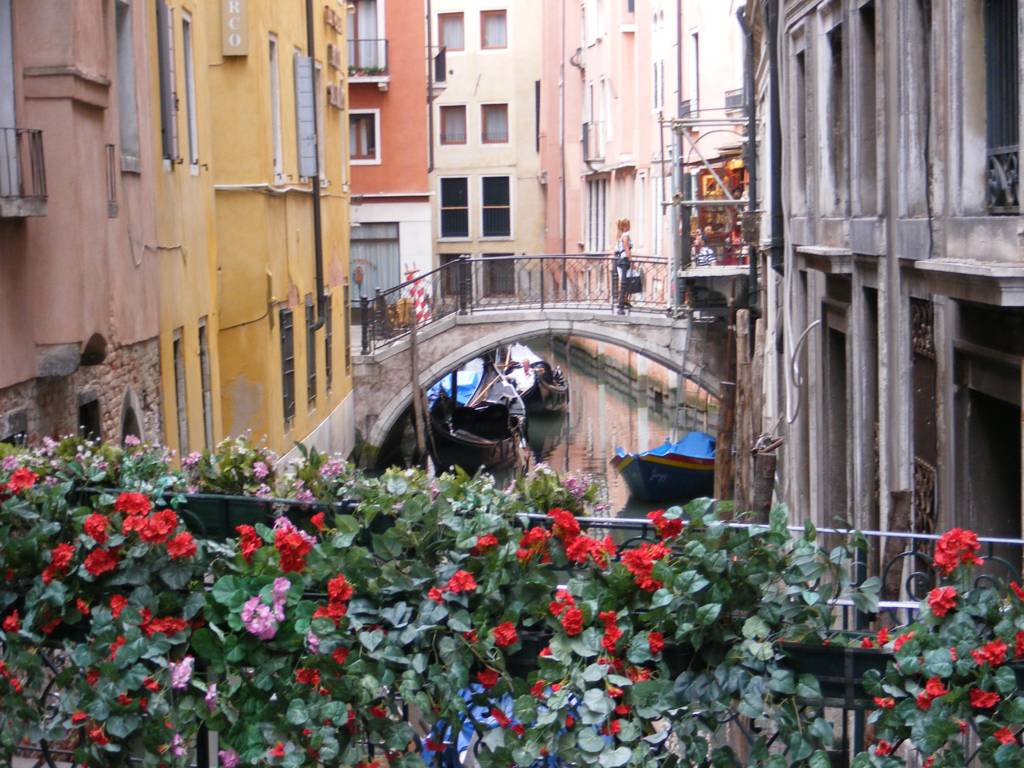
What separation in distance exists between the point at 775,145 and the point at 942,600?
11.5 m

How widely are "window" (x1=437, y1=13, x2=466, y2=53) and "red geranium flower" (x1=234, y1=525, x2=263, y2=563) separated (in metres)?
44.8

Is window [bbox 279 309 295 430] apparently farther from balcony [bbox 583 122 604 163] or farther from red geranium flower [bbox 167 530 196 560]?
balcony [bbox 583 122 604 163]

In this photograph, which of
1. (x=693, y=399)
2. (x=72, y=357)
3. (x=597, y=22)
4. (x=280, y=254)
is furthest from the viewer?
(x=597, y=22)

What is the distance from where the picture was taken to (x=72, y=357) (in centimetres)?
955

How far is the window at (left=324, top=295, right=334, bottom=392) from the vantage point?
23.1 metres

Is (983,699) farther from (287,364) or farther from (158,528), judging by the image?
(287,364)

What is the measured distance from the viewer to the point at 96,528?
426cm

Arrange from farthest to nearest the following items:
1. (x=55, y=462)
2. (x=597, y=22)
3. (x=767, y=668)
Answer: (x=597, y=22) < (x=55, y=462) < (x=767, y=668)

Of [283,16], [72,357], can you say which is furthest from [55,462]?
[283,16]

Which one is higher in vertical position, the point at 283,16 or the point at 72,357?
the point at 283,16

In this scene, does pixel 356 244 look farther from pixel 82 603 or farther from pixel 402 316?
pixel 82 603

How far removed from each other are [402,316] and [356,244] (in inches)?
363

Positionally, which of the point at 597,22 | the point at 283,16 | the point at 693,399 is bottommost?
the point at 693,399

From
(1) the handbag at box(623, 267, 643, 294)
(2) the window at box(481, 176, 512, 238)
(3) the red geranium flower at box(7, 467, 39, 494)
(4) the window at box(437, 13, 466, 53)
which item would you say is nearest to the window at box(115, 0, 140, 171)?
(3) the red geranium flower at box(7, 467, 39, 494)
